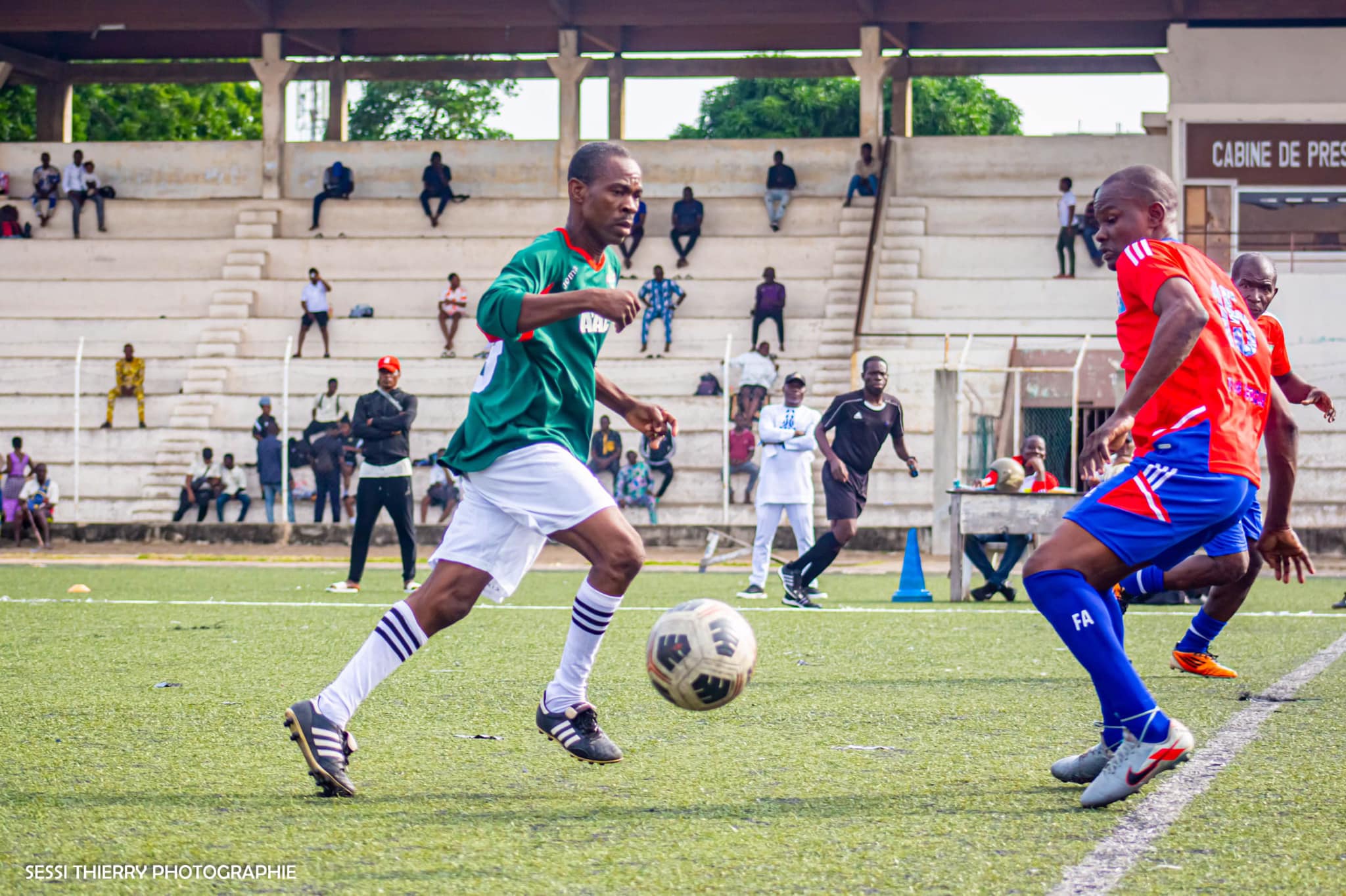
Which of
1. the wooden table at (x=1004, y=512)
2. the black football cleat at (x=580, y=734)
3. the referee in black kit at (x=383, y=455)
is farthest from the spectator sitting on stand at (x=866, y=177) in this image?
the black football cleat at (x=580, y=734)

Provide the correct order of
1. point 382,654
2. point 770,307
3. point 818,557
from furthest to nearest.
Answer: point 770,307
point 818,557
point 382,654

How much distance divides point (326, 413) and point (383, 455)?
10529 millimetres

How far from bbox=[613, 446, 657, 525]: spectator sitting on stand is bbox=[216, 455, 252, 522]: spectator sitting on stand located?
561 cm

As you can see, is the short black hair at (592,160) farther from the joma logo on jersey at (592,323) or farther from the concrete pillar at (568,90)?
the concrete pillar at (568,90)

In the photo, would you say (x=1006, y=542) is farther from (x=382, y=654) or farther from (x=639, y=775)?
(x=382, y=654)

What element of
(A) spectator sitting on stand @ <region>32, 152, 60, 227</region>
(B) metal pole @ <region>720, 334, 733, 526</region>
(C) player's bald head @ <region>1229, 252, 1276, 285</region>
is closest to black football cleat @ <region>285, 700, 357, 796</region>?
(C) player's bald head @ <region>1229, 252, 1276, 285</region>

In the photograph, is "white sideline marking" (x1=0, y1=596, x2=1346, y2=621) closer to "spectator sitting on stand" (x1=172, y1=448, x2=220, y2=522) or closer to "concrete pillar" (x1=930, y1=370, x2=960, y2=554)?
"concrete pillar" (x1=930, y1=370, x2=960, y2=554)

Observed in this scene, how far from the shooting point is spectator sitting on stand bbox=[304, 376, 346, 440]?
23141mm

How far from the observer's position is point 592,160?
515 cm

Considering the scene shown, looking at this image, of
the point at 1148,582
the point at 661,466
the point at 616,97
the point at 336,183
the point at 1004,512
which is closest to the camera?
the point at 1148,582

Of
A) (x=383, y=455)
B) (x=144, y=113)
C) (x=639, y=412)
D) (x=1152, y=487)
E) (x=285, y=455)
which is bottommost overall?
(x=285, y=455)

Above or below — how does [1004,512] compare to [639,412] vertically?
below

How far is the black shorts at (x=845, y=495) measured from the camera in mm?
12719

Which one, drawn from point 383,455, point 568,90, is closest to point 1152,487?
point 383,455
